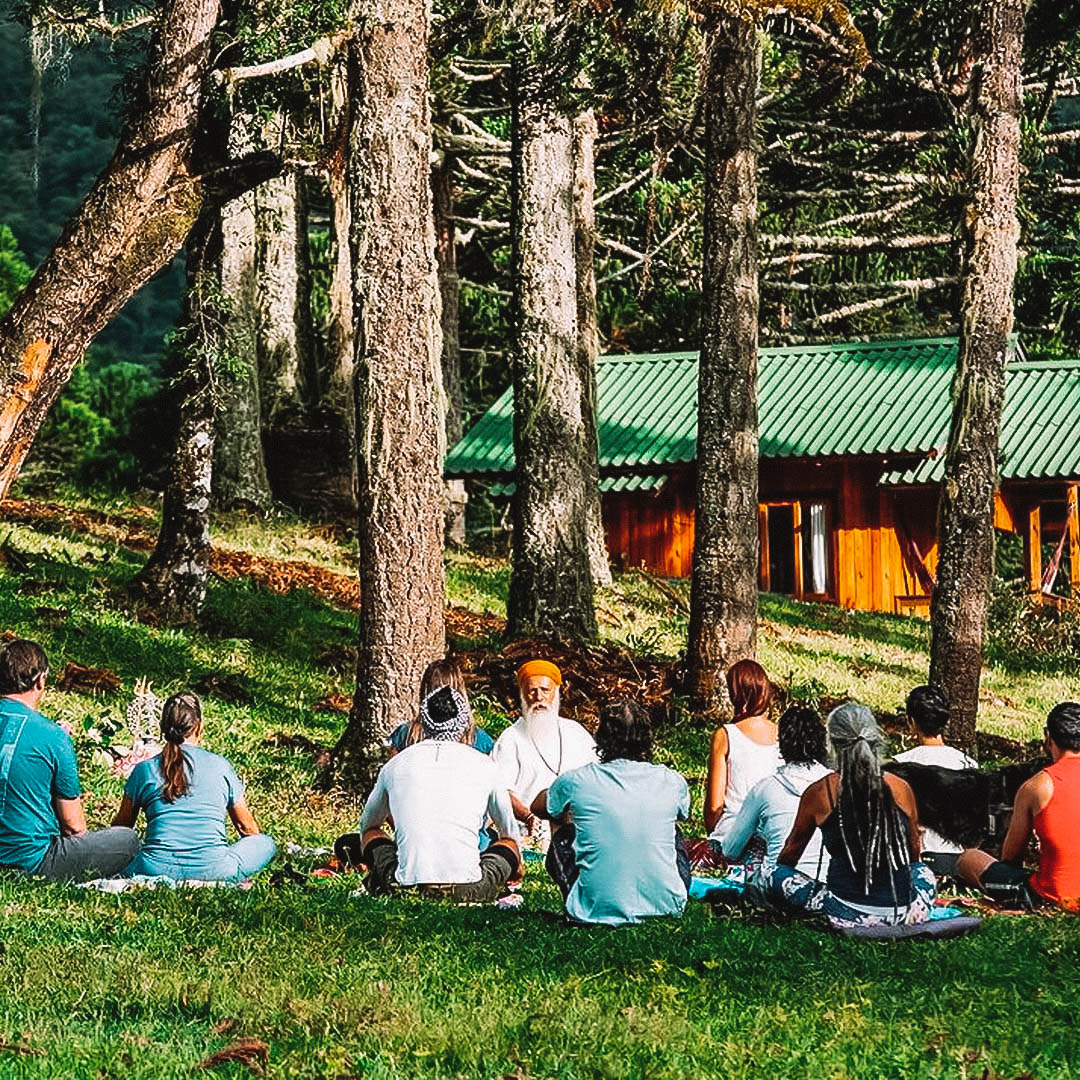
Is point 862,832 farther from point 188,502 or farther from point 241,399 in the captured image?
point 241,399

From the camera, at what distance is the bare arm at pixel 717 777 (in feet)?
37.8

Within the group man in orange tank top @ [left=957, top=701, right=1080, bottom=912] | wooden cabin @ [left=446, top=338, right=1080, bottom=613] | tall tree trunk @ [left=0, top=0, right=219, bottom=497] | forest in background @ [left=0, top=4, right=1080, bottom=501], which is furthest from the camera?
wooden cabin @ [left=446, top=338, right=1080, bottom=613]

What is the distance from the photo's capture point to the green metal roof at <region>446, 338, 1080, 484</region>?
34.0 meters

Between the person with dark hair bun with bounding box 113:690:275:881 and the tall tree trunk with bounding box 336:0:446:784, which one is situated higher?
the tall tree trunk with bounding box 336:0:446:784

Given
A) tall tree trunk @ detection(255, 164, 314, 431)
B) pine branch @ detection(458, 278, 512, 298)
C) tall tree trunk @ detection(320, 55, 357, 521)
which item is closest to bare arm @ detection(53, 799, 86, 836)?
tall tree trunk @ detection(320, 55, 357, 521)

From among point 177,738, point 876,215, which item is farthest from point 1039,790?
point 876,215

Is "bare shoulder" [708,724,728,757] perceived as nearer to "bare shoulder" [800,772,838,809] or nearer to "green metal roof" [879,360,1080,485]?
"bare shoulder" [800,772,838,809]

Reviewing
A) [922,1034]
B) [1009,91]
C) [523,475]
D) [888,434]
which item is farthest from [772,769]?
[888,434]

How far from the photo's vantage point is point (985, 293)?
16.9 m

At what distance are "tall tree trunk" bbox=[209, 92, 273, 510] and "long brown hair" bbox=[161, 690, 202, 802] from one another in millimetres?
14179

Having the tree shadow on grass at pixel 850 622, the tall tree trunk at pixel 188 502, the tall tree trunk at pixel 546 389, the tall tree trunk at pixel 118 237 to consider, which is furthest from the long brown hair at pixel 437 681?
the tree shadow on grass at pixel 850 622

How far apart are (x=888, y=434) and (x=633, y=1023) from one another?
90.5 ft

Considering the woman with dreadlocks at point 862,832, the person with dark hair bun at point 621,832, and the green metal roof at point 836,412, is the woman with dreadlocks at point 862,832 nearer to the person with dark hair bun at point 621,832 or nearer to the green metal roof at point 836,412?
the person with dark hair bun at point 621,832

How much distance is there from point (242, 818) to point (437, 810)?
55.1 inches
